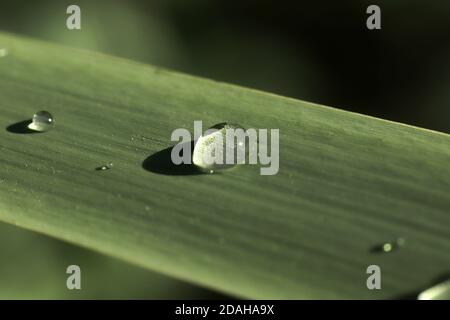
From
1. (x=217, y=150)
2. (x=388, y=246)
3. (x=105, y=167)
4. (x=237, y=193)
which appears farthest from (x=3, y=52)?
(x=388, y=246)

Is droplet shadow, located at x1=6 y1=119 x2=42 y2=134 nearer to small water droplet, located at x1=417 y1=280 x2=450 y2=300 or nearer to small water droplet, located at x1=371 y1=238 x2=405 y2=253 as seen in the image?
small water droplet, located at x1=371 y1=238 x2=405 y2=253

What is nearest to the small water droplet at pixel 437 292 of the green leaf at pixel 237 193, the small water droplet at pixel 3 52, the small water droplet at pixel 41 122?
the green leaf at pixel 237 193

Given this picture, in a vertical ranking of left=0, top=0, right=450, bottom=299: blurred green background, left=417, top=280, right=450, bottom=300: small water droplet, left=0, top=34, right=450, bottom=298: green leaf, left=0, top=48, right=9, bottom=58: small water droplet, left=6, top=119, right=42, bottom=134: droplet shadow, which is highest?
left=0, top=0, right=450, bottom=299: blurred green background

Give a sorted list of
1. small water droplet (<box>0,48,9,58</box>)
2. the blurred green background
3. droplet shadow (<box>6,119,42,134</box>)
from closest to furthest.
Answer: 1. droplet shadow (<box>6,119,42,134</box>)
2. small water droplet (<box>0,48,9,58</box>)
3. the blurred green background

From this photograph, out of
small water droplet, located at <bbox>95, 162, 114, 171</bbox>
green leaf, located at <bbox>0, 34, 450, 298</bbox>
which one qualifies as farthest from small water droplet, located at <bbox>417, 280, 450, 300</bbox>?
small water droplet, located at <bbox>95, 162, 114, 171</bbox>

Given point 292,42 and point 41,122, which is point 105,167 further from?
point 292,42

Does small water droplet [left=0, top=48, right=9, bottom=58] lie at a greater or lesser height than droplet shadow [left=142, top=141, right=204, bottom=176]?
greater

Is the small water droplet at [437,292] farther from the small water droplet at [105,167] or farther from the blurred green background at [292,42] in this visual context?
the blurred green background at [292,42]
